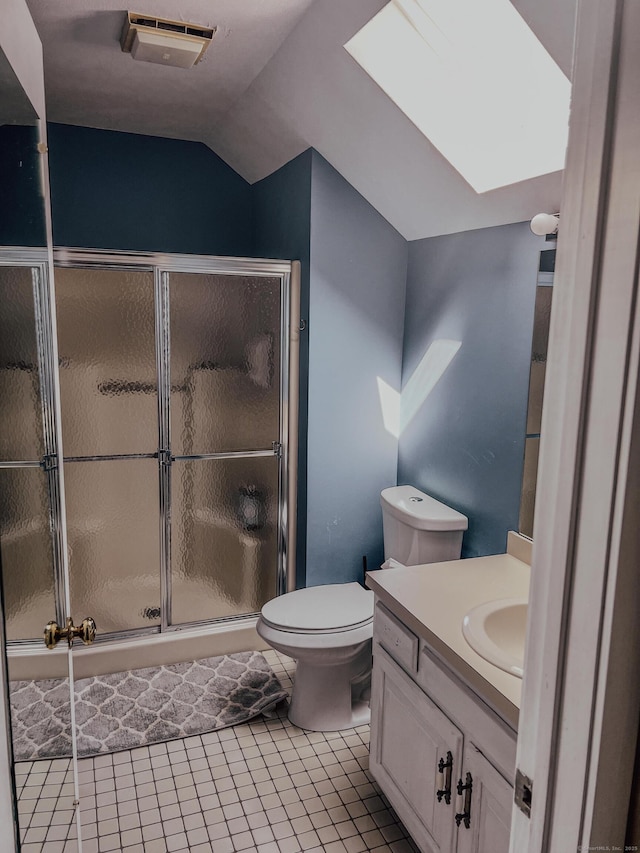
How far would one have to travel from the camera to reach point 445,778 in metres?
1.64

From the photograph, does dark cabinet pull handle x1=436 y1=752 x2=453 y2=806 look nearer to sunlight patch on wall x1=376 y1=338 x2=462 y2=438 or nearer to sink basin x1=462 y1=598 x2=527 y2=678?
sink basin x1=462 y1=598 x2=527 y2=678

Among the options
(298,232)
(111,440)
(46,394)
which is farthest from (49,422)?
(298,232)

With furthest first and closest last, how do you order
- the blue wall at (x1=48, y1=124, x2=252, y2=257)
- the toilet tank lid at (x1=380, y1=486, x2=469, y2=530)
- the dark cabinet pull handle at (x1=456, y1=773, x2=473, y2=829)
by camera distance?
the blue wall at (x1=48, y1=124, x2=252, y2=257) < the toilet tank lid at (x1=380, y1=486, x2=469, y2=530) < the dark cabinet pull handle at (x1=456, y1=773, x2=473, y2=829)

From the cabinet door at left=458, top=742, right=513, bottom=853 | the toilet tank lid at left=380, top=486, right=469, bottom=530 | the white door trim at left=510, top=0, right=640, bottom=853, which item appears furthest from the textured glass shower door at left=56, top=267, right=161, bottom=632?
the white door trim at left=510, top=0, right=640, bottom=853

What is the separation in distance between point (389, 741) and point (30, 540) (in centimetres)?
120

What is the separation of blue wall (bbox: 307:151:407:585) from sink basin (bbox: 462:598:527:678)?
50.0 inches

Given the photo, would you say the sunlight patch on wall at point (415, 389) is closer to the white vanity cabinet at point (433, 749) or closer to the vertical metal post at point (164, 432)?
the vertical metal post at point (164, 432)

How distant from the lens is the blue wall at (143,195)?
3.10 metres

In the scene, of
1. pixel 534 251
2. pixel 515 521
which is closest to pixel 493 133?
pixel 534 251

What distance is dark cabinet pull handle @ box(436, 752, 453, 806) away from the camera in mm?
1624

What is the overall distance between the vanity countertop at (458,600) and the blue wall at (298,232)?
1.05 metres

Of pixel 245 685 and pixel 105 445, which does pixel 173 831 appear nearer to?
pixel 245 685

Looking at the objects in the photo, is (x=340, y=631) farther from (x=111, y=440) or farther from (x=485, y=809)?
(x=111, y=440)

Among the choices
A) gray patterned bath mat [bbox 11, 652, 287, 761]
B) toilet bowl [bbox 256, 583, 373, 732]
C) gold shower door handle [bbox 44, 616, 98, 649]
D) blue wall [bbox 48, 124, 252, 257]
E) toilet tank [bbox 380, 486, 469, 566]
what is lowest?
gray patterned bath mat [bbox 11, 652, 287, 761]
